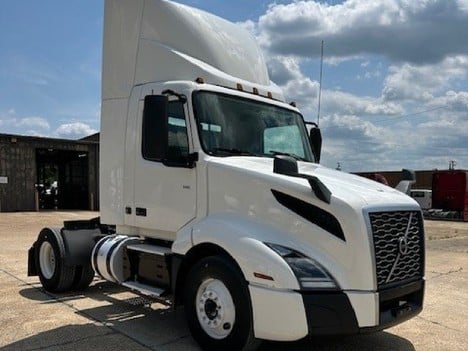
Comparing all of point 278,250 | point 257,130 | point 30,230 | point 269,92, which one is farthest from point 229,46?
point 30,230

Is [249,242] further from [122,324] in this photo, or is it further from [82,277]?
[82,277]

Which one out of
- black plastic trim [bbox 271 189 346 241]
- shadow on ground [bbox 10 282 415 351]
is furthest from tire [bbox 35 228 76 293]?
black plastic trim [bbox 271 189 346 241]

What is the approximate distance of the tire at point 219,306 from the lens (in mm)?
4168

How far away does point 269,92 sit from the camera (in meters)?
5.82

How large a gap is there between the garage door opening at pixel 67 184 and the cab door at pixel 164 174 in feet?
81.6

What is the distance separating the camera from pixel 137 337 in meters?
5.08

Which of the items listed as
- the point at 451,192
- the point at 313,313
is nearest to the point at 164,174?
the point at 313,313

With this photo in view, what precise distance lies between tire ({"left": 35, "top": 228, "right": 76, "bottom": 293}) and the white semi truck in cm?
3

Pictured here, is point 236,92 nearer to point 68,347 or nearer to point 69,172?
point 68,347

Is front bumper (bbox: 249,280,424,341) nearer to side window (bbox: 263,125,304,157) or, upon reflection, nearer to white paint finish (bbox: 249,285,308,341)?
white paint finish (bbox: 249,285,308,341)

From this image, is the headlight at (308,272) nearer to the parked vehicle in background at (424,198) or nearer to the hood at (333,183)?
the hood at (333,183)

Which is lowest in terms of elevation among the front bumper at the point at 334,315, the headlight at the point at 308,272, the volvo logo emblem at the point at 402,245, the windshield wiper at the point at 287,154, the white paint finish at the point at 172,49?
the front bumper at the point at 334,315

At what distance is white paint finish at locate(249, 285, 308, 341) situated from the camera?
3.84 metres

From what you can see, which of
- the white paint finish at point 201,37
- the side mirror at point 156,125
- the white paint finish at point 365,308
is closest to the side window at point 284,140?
the white paint finish at point 201,37
